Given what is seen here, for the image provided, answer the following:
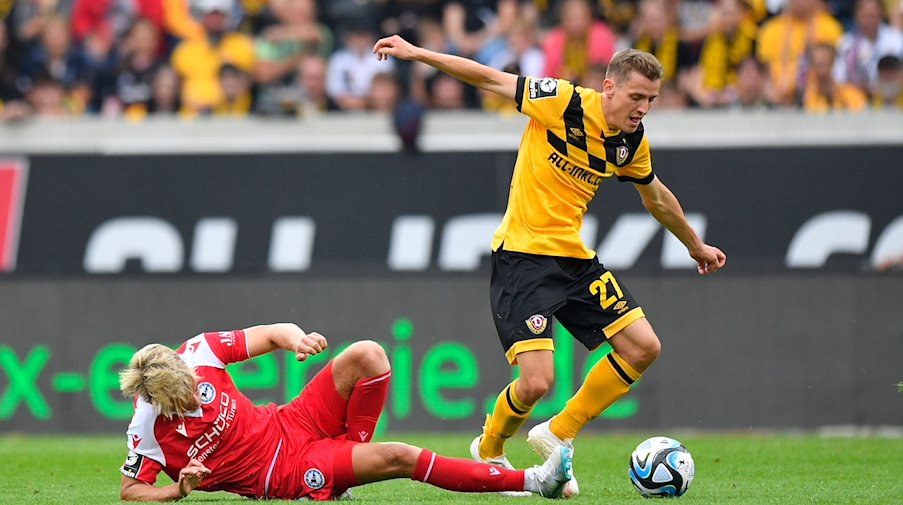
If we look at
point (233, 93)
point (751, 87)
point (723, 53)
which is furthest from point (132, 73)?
point (751, 87)

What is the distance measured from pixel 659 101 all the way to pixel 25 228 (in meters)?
6.44

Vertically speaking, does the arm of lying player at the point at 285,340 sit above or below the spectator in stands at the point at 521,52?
below

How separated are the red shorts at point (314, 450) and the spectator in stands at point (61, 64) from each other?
925 cm

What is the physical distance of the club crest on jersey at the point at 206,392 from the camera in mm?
7277

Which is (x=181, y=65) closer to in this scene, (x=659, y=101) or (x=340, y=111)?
(x=340, y=111)

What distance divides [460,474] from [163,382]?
158cm

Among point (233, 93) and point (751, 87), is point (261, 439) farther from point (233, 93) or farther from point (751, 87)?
point (233, 93)

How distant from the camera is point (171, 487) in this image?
725cm

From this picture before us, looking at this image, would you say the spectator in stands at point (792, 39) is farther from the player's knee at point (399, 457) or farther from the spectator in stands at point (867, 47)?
the player's knee at point (399, 457)

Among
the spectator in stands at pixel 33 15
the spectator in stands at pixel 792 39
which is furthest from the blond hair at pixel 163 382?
the spectator in stands at pixel 33 15

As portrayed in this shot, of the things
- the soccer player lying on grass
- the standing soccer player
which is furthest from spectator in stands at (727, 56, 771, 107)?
the soccer player lying on grass

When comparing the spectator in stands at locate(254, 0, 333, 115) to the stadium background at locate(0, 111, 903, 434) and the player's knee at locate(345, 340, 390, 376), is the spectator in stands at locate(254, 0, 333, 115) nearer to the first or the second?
the stadium background at locate(0, 111, 903, 434)

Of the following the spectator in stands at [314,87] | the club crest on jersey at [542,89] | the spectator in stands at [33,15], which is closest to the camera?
the club crest on jersey at [542,89]

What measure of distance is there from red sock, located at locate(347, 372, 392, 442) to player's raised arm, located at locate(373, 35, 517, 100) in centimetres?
171
